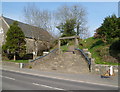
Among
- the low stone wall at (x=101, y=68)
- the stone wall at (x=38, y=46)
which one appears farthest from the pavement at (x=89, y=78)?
the stone wall at (x=38, y=46)

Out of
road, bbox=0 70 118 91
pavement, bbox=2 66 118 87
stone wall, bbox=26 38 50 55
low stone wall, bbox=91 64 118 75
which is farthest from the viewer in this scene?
stone wall, bbox=26 38 50 55

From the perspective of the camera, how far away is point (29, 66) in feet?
69.7

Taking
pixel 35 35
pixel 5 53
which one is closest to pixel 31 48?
pixel 35 35

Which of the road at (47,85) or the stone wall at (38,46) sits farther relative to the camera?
the stone wall at (38,46)

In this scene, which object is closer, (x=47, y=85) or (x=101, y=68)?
(x=47, y=85)

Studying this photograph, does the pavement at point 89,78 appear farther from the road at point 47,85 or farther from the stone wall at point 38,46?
Answer: the stone wall at point 38,46

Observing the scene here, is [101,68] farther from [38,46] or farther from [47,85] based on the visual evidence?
[38,46]

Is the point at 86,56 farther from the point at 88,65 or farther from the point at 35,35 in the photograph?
the point at 35,35

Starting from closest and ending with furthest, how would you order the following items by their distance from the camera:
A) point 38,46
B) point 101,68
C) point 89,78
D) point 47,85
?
point 47,85, point 89,78, point 101,68, point 38,46

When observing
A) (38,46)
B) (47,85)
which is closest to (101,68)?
(47,85)

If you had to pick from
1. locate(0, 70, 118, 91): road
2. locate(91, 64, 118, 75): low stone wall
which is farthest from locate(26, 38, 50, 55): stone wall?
locate(0, 70, 118, 91): road

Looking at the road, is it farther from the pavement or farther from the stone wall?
the stone wall

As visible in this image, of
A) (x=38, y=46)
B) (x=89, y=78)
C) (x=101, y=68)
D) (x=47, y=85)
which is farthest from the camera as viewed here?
(x=38, y=46)

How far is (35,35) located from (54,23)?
19.3ft
